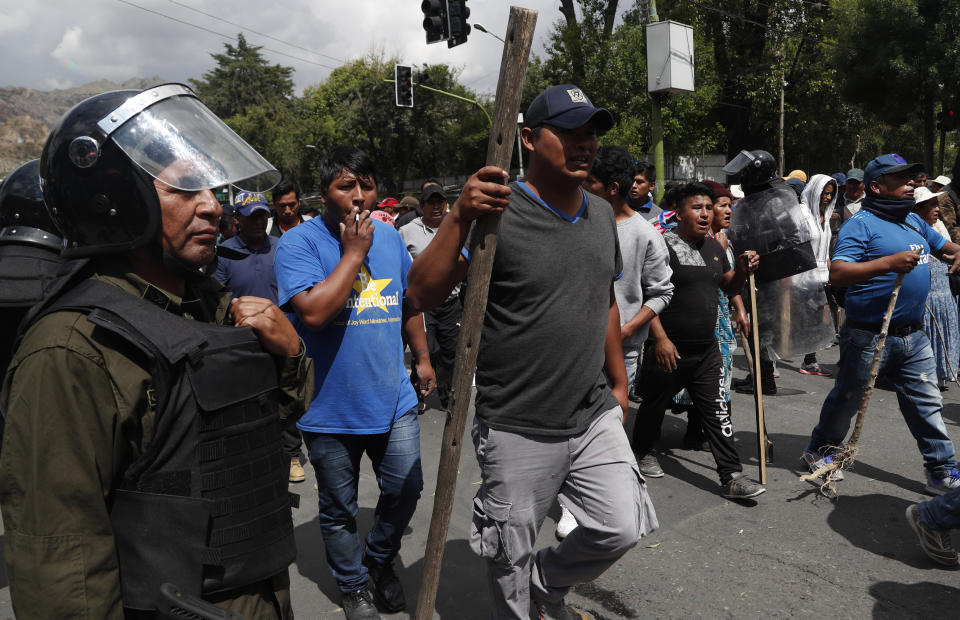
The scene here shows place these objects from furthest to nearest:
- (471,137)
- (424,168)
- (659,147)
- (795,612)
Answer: (424,168) → (471,137) → (659,147) → (795,612)

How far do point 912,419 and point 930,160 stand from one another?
23.0m

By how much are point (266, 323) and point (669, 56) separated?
11329mm

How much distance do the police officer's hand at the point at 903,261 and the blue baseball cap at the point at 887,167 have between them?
536 mm

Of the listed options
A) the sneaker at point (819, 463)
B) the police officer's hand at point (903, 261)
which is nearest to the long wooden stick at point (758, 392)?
the sneaker at point (819, 463)

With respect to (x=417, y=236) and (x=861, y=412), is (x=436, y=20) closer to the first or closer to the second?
(x=417, y=236)

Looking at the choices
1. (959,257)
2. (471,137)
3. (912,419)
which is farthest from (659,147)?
(471,137)

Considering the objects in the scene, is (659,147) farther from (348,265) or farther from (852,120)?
(852,120)

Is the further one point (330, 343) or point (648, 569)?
point (648, 569)

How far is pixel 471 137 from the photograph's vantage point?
49594 mm

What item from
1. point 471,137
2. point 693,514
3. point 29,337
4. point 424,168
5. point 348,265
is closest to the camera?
point 29,337

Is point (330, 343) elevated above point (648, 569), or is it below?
above

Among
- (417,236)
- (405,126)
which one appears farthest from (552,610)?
(405,126)

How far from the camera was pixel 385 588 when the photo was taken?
340cm

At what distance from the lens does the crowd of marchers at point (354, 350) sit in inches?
59.2
